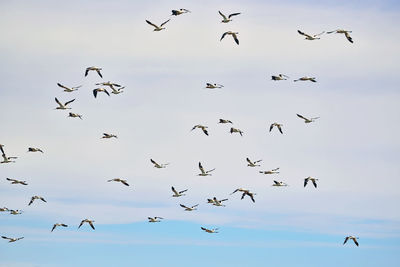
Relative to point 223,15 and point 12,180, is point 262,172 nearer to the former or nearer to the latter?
point 223,15

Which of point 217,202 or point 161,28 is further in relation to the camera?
point 217,202

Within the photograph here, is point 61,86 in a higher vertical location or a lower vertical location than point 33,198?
higher

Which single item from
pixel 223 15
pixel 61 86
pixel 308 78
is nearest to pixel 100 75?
pixel 61 86

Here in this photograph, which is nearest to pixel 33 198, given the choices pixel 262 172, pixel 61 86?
pixel 61 86

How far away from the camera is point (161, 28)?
576 feet

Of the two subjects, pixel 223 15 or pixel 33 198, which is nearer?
pixel 223 15

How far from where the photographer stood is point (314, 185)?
183125mm

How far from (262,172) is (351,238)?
18.4 metres

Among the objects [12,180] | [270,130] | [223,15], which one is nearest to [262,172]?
[270,130]

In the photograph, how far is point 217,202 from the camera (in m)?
192

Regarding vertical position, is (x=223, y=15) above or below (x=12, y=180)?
above

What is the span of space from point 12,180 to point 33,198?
193 inches

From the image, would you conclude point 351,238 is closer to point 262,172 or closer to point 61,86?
point 262,172

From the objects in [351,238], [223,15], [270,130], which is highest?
[223,15]
